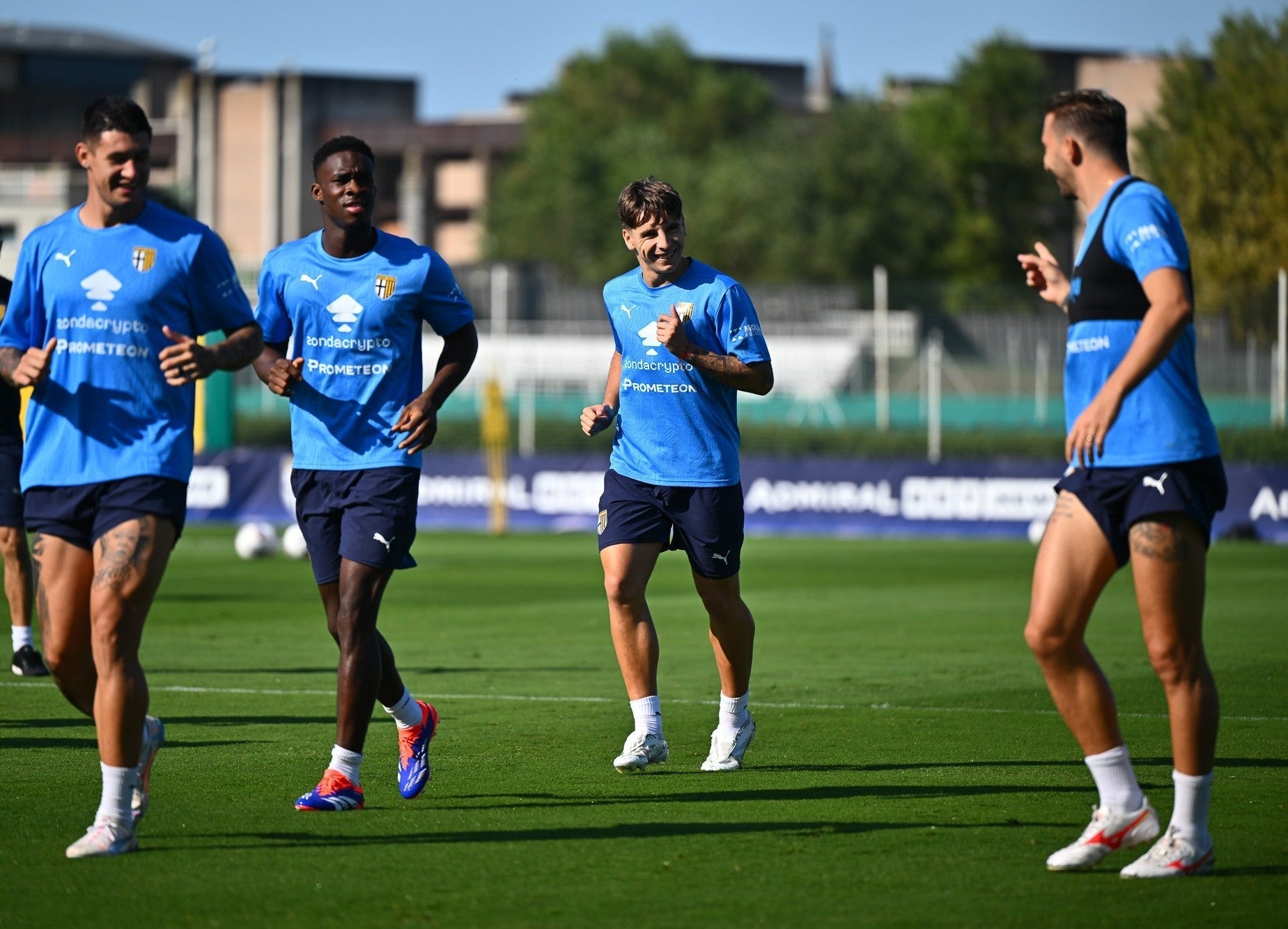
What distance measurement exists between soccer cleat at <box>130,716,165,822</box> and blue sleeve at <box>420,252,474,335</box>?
1.69 meters

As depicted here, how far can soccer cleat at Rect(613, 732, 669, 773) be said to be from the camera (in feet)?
24.5

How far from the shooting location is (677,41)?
94625mm

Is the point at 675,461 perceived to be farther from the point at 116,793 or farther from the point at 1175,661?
the point at 116,793

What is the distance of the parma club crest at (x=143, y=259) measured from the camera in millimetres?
5875

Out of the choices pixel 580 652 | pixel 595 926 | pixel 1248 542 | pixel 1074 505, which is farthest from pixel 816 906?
pixel 1248 542

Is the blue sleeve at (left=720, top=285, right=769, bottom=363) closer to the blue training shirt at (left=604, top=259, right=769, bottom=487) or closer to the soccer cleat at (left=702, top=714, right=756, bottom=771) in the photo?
the blue training shirt at (left=604, top=259, right=769, bottom=487)

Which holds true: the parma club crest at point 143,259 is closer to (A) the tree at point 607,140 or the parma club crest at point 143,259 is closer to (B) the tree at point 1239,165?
(B) the tree at point 1239,165

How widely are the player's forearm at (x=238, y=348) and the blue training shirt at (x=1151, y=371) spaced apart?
8.13 ft

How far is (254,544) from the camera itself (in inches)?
856

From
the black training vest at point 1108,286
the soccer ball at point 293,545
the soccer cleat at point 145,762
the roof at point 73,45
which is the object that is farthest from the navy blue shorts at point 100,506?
the roof at point 73,45

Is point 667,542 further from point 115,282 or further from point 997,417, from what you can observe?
point 997,417

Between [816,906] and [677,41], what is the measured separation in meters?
92.1

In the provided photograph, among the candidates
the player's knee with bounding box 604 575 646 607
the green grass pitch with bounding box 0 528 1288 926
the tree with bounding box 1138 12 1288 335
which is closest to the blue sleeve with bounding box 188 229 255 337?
the green grass pitch with bounding box 0 528 1288 926

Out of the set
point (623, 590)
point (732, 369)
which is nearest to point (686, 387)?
point (732, 369)
